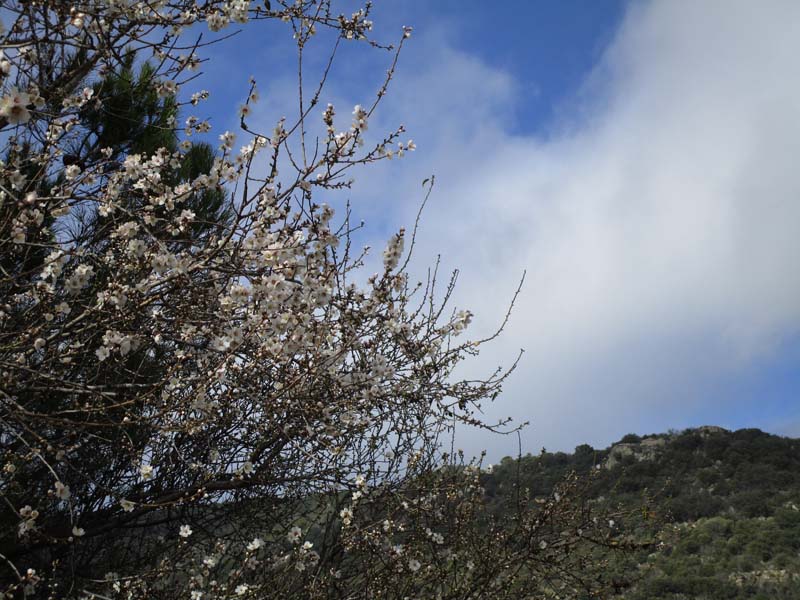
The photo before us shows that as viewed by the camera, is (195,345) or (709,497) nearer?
(195,345)

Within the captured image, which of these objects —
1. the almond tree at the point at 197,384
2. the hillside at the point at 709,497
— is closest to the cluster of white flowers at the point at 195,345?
the almond tree at the point at 197,384

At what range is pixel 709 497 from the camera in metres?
21.3

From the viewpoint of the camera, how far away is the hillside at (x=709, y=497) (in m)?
15.0

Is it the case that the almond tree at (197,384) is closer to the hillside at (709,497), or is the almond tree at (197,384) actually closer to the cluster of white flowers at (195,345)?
the cluster of white flowers at (195,345)

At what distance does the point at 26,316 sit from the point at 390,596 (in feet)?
11.4

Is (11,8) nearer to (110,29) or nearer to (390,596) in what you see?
(110,29)

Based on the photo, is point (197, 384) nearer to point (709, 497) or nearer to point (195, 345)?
point (195, 345)

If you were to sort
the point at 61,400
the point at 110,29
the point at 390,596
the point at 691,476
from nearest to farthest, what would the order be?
the point at 110,29
the point at 61,400
the point at 390,596
the point at 691,476

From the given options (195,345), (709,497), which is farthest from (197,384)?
(709,497)

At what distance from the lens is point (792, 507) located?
1881 cm

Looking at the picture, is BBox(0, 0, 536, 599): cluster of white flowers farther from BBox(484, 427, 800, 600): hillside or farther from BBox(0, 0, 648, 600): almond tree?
BBox(484, 427, 800, 600): hillside

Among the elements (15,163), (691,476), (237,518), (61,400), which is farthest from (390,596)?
(691,476)

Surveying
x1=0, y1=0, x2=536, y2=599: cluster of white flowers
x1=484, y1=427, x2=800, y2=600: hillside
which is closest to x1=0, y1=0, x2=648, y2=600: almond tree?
x1=0, y1=0, x2=536, y2=599: cluster of white flowers

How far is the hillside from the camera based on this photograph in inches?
591
